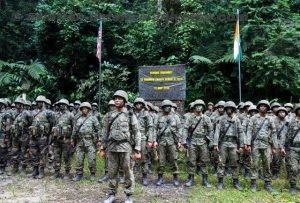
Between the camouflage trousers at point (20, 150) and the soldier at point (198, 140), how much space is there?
495 cm

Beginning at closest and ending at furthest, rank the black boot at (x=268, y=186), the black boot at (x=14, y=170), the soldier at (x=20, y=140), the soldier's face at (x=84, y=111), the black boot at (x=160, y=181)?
the black boot at (x=268, y=186) < the black boot at (x=160, y=181) < the soldier's face at (x=84, y=111) < the soldier at (x=20, y=140) < the black boot at (x=14, y=170)

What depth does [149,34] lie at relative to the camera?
2052cm

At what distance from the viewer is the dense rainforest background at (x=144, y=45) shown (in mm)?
16922

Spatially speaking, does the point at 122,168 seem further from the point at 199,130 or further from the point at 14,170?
the point at 14,170

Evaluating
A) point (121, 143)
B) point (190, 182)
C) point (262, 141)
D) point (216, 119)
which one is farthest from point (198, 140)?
point (121, 143)

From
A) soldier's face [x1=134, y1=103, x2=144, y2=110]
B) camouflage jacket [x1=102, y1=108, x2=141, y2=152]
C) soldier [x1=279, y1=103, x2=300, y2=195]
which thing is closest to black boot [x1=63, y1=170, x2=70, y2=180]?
soldier's face [x1=134, y1=103, x2=144, y2=110]

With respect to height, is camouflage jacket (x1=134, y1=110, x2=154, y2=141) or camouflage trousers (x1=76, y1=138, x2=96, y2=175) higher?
camouflage jacket (x1=134, y1=110, x2=154, y2=141)

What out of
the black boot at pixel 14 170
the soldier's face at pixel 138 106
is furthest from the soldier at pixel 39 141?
the soldier's face at pixel 138 106

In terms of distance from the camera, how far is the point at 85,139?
11219mm

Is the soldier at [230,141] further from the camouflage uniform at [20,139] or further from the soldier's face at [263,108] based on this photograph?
the camouflage uniform at [20,139]

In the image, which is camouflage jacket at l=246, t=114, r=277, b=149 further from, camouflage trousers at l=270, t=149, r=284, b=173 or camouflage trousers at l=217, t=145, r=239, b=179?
camouflage trousers at l=270, t=149, r=284, b=173

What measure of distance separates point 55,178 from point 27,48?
13663 mm

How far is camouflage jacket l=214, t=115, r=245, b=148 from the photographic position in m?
10.7

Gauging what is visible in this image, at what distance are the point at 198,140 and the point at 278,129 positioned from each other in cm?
256
